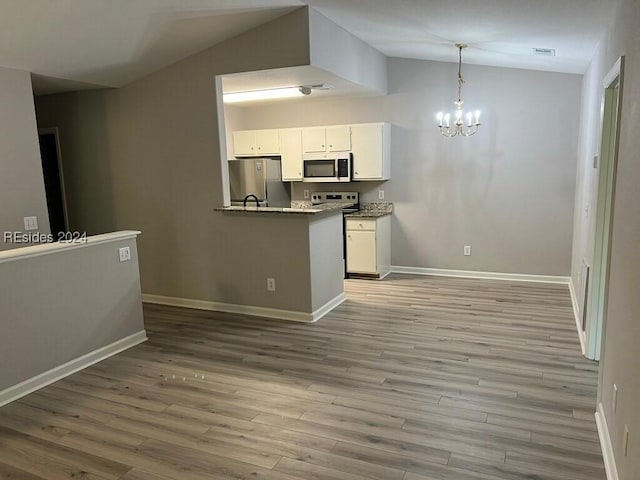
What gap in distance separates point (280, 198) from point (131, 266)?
10.0 feet

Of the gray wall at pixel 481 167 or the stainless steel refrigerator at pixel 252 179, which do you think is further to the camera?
the stainless steel refrigerator at pixel 252 179

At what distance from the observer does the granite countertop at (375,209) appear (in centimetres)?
623


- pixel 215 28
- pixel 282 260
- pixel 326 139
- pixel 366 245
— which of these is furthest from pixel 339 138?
pixel 215 28

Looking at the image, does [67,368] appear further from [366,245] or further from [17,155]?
[366,245]

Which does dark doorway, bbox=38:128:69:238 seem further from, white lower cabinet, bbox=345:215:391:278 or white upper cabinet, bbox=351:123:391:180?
white upper cabinet, bbox=351:123:391:180

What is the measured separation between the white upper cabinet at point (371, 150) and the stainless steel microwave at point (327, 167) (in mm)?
126

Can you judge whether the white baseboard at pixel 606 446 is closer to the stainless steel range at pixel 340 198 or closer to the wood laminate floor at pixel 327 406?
the wood laminate floor at pixel 327 406

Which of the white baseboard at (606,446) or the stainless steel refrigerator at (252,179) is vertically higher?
the stainless steel refrigerator at (252,179)

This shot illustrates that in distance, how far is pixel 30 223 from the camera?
4.28 metres

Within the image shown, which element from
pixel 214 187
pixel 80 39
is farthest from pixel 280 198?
pixel 80 39

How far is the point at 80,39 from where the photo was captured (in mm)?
3750

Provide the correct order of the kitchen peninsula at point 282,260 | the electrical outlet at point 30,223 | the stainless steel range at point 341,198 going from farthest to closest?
1. the stainless steel range at point 341,198
2. the kitchen peninsula at point 282,260
3. the electrical outlet at point 30,223

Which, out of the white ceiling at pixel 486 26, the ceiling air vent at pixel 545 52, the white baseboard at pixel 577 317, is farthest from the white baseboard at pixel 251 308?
the ceiling air vent at pixel 545 52

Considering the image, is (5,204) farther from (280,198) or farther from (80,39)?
(280,198)
